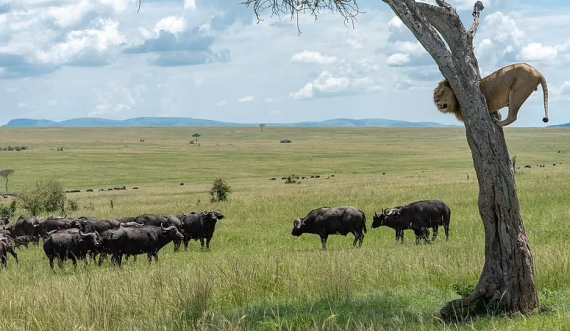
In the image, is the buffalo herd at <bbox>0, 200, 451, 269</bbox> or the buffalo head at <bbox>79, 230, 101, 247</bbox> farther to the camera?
the buffalo herd at <bbox>0, 200, 451, 269</bbox>

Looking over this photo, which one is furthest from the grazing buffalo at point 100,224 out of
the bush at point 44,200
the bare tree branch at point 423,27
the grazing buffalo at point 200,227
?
the bush at point 44,200

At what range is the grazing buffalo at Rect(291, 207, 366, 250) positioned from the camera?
2170 cm

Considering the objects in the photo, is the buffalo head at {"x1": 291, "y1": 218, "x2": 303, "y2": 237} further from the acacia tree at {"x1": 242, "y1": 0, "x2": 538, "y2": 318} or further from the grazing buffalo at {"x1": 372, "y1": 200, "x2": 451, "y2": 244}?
the acacia tree at {"x1": 242, "y1": 0, "x2": 538, "y2": 318}

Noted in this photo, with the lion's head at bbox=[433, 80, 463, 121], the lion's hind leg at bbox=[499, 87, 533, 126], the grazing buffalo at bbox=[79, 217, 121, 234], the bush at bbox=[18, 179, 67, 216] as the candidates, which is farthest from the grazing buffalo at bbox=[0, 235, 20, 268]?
the bush at bbox=[18, 179, 67, 216]

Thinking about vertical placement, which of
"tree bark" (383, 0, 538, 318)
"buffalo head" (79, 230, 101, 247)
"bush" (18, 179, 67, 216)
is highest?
"tree bark" (383, 0, 538, 318)

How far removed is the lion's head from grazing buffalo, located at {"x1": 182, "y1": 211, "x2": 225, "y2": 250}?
14966mm

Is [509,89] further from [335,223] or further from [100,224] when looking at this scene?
[100,224]

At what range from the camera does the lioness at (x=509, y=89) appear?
886 cm

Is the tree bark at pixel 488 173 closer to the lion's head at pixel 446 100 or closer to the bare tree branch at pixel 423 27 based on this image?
the bare tree branch at pixel 423 27

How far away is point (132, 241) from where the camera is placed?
19422 millimetres

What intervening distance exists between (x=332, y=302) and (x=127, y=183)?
76.2 m

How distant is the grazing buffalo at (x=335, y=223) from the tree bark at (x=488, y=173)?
40.0ft

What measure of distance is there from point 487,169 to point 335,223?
520 inches

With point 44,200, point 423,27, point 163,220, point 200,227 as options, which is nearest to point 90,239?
point 200,227
